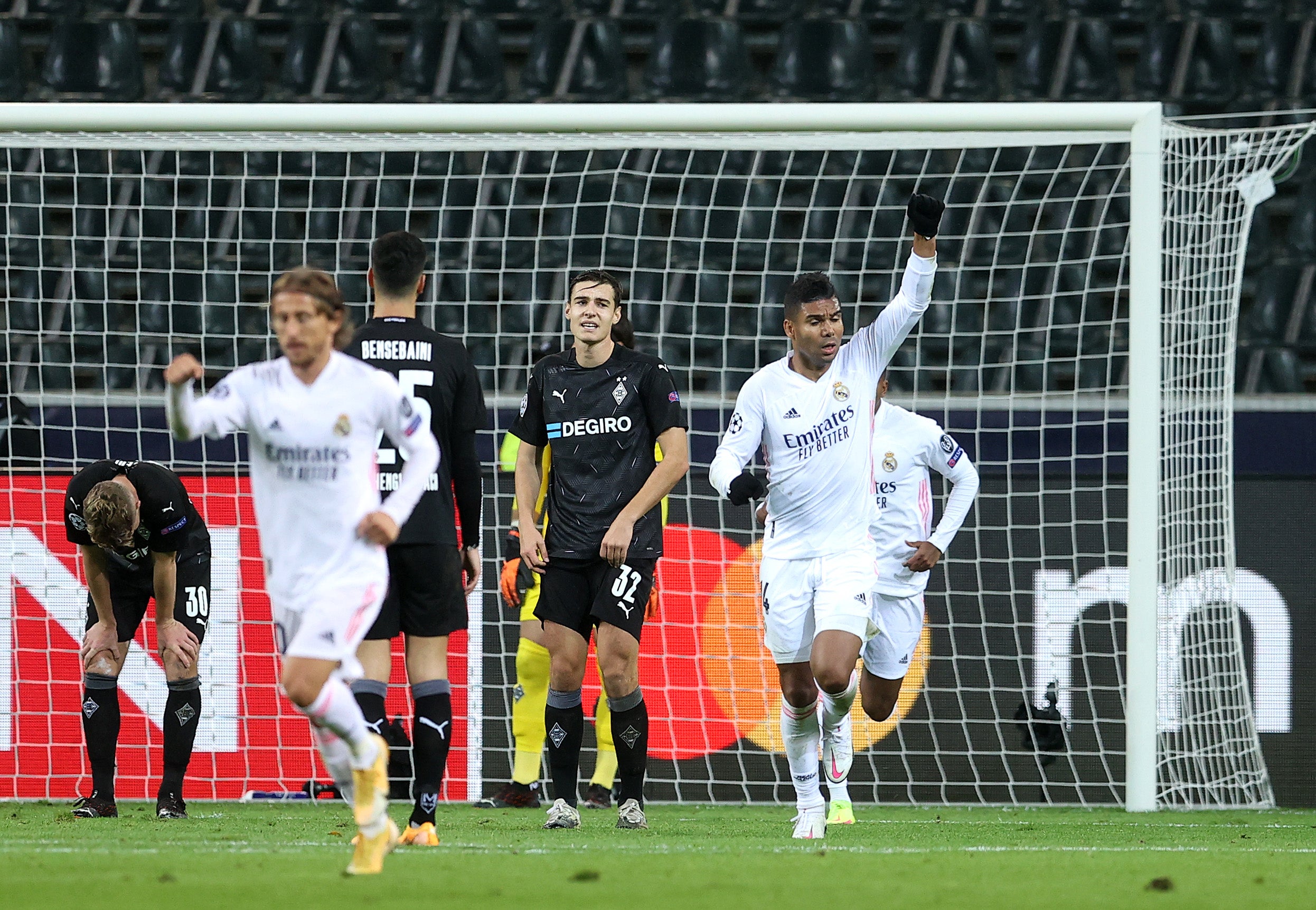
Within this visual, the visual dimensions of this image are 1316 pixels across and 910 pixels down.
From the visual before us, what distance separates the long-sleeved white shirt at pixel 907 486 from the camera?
7418mm

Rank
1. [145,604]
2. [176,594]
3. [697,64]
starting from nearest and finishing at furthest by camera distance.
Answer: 1. [176,594]
2. [145,604]
3. [697,64]

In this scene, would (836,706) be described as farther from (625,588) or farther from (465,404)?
(465,404)

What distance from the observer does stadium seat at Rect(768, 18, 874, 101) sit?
429 inches

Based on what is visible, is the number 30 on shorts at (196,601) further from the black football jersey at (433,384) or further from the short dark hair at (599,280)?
the short dark hair at (599,280)

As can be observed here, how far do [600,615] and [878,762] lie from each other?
2882 millimetres

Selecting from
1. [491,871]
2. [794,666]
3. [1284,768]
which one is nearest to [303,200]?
[794,666]

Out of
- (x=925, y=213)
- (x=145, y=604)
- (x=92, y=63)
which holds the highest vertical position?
(x=92, y=63)

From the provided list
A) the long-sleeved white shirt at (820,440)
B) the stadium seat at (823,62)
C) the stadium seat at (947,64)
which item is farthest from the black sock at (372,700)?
the stadium seat at (947,64)

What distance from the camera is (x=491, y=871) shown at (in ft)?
13.6

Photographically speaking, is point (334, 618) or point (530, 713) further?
point (530, 713)

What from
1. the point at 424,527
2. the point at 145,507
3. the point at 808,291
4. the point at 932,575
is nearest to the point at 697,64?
the point at 932,575

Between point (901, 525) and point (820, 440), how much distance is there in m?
1.53

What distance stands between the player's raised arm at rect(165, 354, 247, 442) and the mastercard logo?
4029 millimetres

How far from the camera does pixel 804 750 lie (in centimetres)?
609
